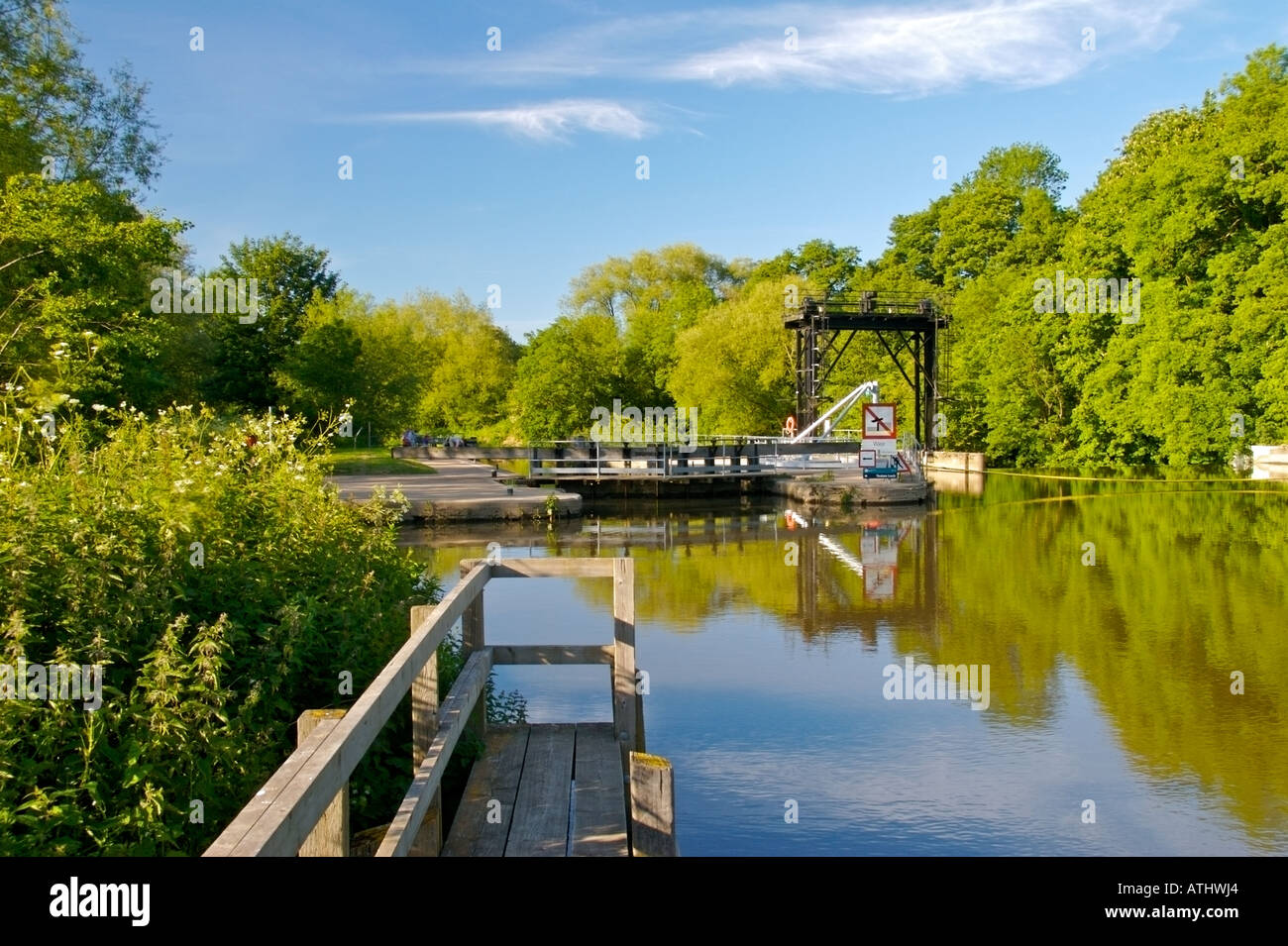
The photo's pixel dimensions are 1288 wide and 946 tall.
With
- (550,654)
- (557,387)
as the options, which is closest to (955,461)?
(557,387)

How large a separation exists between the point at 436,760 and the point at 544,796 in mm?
1303

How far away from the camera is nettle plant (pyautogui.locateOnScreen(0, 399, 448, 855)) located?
15.9 ft

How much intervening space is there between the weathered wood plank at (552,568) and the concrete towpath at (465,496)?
587 inches

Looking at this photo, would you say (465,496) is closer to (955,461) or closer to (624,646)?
(624,646)

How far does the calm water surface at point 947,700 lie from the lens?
310 inches

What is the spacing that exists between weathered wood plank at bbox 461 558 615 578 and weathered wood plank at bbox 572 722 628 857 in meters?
1.03

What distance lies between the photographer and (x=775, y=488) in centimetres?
3816

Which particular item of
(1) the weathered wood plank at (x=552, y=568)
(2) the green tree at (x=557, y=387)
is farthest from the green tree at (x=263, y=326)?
(1) the weathered wood plank at (x=552, y=568)

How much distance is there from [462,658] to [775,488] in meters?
30.8

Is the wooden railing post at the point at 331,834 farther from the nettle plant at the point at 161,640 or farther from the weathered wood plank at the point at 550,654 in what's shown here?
the weathered wood plank at the point at 550,654

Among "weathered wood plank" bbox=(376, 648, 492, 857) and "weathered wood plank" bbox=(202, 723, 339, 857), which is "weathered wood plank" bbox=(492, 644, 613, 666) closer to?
"weathered wood plank" bbox=(376, 648, 492, 857)

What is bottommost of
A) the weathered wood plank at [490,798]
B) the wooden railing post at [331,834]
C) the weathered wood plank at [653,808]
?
the weathered wood plank at [490,798]
